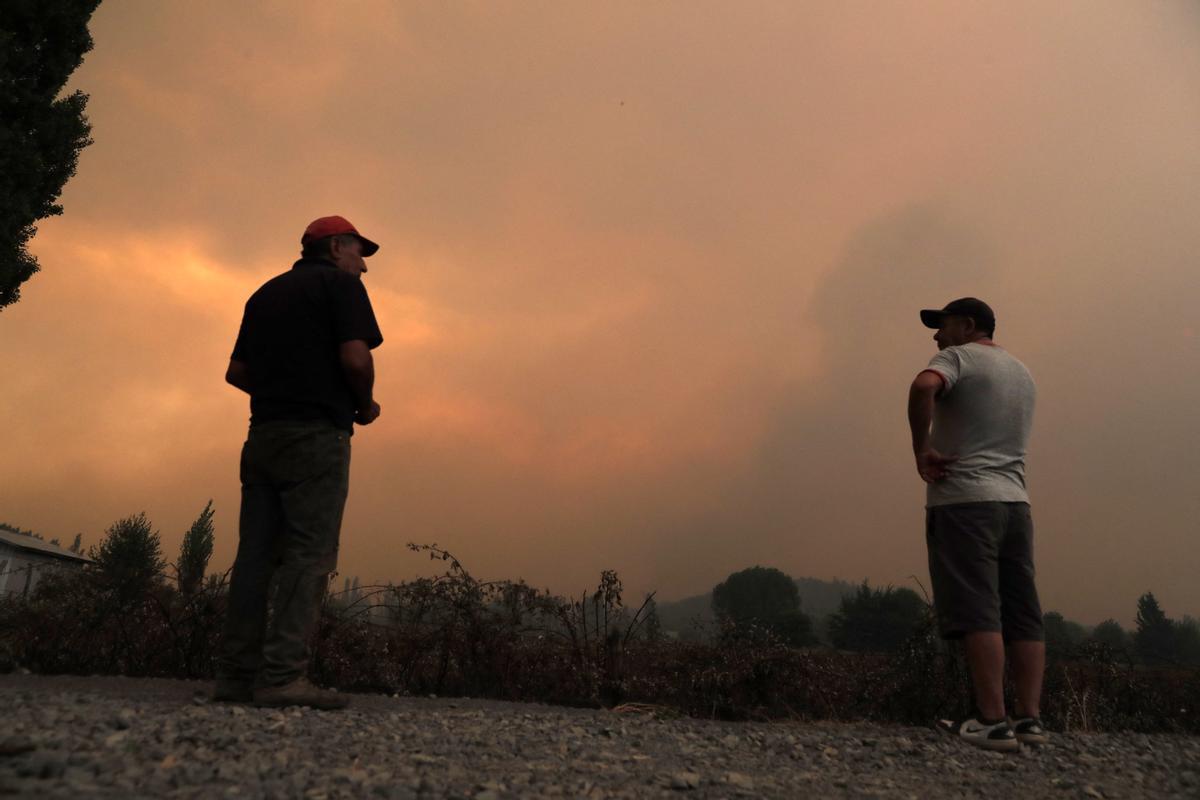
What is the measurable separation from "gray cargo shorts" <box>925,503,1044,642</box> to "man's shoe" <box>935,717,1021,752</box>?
0.41 metres

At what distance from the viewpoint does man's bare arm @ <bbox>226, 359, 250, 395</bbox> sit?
13.0ft

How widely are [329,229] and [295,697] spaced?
237 cm

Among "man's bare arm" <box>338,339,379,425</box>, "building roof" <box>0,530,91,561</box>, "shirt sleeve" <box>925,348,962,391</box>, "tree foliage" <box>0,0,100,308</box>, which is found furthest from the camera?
"building roof" <box>0,530,91,561</box>

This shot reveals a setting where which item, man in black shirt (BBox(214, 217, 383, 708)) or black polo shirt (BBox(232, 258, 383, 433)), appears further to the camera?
black polo shirt (BBox(232, 258, 383, 433))

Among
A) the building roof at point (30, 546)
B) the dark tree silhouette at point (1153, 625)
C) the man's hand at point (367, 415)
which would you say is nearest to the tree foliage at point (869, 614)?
the dark tree silhouette at point (1153, 625)

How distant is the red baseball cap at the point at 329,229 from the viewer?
4.06m

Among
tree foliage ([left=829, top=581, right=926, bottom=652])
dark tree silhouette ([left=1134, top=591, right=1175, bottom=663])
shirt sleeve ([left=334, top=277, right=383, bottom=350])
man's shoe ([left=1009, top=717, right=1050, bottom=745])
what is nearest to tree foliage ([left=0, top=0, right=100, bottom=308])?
shirt sleeve ([left=334, top=277, right=383, bottom=350])

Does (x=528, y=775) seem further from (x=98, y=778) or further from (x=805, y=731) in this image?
(x=805, y=731)

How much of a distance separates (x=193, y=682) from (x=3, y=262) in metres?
9.56

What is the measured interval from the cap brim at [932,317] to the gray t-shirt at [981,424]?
13.0 inches

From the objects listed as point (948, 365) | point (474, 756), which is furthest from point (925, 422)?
point (474, 756)

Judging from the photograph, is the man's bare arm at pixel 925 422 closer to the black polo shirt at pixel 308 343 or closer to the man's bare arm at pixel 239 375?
the black polo shirt at pixel 308 343

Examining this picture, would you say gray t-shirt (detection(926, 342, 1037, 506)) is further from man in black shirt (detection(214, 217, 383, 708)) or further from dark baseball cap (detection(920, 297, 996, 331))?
man in black shirt (detection(214, 217, 383, 708))

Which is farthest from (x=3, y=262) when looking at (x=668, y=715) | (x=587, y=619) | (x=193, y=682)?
(x=668, y=715)
